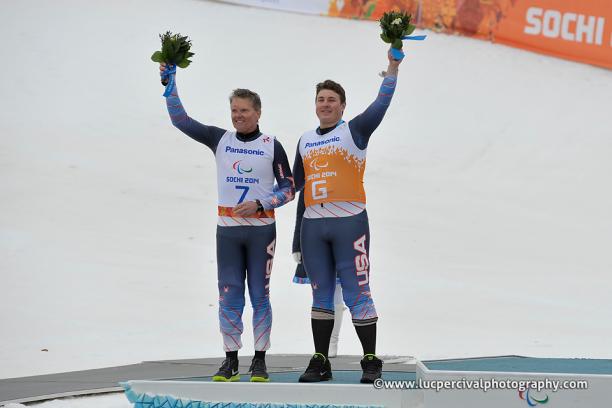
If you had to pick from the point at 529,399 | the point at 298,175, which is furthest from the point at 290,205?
the point at 529,399

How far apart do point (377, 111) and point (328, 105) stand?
35 cm

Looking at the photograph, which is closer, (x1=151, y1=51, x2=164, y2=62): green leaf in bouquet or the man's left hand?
the man's left hand

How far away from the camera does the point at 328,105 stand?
593 cm

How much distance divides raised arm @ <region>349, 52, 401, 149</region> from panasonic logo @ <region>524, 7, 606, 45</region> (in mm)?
16507

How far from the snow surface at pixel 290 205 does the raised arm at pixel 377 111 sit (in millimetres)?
3294

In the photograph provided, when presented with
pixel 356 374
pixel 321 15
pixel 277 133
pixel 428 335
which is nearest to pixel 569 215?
pixel 277 133

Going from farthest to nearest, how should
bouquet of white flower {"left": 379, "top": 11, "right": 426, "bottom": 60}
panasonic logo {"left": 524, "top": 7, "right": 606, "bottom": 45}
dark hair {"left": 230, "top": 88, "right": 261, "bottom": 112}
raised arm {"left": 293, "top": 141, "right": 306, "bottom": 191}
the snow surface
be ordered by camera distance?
panasonic logo {"left": 524, "top": 7, "right": 606, "bottom": 45}, the snow surface, raised arm {"left": 293, "top": 141, "right": 306, "bottom": 191}, dark hair {"left": 230, "top": 88, "right": 261, "bottom": 112}, bouquet of white flower {"left": 379, "top": 11, "right": 426, "bottom": 60}

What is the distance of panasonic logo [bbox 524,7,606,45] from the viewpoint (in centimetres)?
2131

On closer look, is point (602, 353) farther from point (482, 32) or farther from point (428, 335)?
point (482, 32)

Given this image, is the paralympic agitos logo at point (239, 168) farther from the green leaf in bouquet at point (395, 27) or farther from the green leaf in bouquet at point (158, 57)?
the green leaf in bouquet at point (395, 27)

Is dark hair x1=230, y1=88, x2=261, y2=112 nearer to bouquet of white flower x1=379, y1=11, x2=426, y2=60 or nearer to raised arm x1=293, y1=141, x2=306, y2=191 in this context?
raised arm x1=293, y1=141, x2=306, y2=191

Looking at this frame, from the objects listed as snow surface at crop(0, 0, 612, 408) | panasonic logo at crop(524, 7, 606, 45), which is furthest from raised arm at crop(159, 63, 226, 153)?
panasonic logo at crop(524, 7, 606, 45)

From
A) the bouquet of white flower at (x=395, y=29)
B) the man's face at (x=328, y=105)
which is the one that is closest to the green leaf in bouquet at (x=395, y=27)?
the bouquet of white flower at (x=395, y=29)

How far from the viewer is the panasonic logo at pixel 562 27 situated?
21312mm
